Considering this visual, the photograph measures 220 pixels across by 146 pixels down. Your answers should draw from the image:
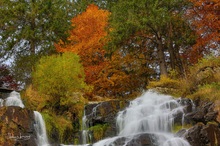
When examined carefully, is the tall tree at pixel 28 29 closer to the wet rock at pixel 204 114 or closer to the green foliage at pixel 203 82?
the green foliage at pixel 203 82

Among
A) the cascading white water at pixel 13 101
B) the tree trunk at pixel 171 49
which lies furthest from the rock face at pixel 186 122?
the tree trunk at pixel 171 49

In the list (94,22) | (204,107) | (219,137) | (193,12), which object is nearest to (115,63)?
(94,22)

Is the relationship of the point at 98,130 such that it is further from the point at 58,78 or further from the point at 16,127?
the point at 16,127

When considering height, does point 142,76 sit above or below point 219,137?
above

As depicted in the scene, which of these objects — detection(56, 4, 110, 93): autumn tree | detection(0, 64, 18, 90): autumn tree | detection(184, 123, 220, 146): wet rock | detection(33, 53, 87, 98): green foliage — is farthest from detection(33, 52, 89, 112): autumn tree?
detection(184, 123, 220, 146): wet rock

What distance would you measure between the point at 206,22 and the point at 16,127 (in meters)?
14.1

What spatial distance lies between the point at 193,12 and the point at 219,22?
210 cm

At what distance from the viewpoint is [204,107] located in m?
14.4

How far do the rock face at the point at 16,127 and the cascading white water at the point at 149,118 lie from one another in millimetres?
2930

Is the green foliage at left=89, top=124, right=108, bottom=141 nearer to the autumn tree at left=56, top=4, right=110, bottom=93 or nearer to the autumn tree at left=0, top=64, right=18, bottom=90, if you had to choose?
the autumn tree at left=56, top=4, right=110, bottom=93

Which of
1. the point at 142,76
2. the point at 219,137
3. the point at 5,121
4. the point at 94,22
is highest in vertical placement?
the point at 94,22

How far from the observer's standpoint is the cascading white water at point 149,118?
14.5 m

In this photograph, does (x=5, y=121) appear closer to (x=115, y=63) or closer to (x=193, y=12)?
(x=115, y=63)

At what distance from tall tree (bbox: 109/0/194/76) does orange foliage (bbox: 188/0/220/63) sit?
0.87 meters
